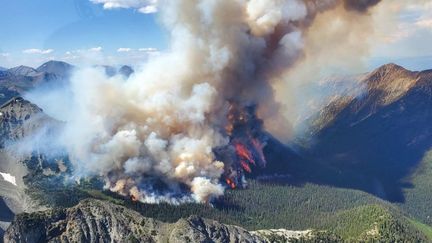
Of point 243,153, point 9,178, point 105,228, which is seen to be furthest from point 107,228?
point 243,153

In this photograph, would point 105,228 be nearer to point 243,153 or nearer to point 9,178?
point 9,178

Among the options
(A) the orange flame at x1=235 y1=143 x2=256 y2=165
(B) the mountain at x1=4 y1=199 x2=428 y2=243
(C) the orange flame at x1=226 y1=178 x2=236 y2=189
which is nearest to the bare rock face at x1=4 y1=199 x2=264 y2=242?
(B) the mountain at x1=4 y1=199 x2=428 y2=243

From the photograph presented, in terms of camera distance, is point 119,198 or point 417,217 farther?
point 417,217

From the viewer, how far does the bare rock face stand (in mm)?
109562

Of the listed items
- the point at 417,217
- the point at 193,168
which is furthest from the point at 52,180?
the point at 417,217

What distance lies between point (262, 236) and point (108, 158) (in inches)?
2061

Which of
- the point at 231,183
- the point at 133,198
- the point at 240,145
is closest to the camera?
the point at 133,198

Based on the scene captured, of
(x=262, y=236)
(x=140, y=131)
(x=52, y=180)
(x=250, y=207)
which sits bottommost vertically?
(x=262, y=236)

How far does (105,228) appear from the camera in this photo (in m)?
115

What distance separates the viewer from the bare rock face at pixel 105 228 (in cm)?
10956

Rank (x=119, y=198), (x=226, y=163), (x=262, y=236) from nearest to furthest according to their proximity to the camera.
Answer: (x=262, y=236)
(x=119, y=198)
(x=226, y=163)

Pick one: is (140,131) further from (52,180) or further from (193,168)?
(52,180)

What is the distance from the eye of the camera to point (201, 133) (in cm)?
16650

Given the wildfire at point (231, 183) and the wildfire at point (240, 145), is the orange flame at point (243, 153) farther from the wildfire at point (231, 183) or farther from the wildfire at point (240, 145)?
the wildfire at point (231, 183)
